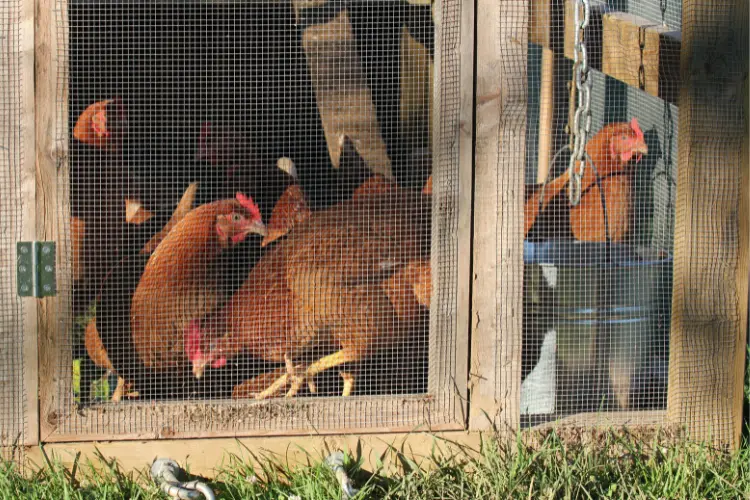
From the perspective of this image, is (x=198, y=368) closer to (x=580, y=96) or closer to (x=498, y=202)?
(x=498, y=202)

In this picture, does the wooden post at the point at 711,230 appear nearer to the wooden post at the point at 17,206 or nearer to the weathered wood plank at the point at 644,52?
the weathered wood plank at the point at 644,52

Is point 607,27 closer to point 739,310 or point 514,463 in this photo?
point 739,310

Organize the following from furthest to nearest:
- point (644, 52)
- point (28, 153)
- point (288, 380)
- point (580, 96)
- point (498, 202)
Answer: point (288, 380) < point (644, 52) < point (498, 202) < point (28, 153) < point (580, 96)

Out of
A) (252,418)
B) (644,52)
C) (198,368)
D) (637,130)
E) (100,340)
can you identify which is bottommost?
(252,418)

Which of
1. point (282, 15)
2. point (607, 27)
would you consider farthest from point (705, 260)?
point (282, 15)

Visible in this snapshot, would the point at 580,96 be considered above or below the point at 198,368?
above

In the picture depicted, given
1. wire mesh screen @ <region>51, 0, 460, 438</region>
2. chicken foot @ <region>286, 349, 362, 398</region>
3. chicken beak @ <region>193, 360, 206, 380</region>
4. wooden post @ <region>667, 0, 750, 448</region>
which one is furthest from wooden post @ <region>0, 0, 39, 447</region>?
wooden post @ <region>667, 0, 750, 448</region>

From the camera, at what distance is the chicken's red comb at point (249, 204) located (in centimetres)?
282

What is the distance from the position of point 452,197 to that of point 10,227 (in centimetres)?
138

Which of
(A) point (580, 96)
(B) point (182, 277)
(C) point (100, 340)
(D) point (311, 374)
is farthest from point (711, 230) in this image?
(C) point (100, 340)

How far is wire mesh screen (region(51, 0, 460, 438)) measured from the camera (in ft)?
8.30

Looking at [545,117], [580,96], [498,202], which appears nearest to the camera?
[580,96]

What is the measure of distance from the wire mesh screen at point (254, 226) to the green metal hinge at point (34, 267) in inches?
2.1

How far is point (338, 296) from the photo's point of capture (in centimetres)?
269
